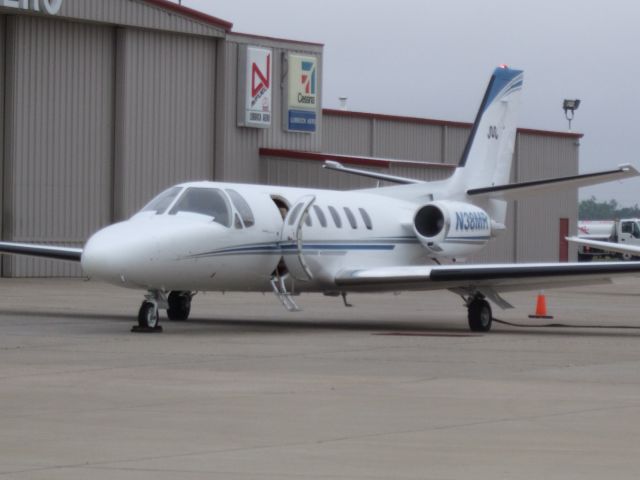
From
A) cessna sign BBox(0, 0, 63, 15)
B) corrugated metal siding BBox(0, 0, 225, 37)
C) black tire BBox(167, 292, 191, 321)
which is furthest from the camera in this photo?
corrugated metal siding BBox(0, 0, 225, 37)

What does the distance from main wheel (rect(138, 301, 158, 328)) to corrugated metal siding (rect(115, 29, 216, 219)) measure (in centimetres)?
2118

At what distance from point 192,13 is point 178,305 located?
20530 millimetres

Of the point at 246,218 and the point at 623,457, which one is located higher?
the point at 246,218

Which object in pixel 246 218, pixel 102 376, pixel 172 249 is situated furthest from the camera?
pixel 246 218

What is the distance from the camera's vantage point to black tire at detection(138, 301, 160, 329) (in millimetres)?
18453

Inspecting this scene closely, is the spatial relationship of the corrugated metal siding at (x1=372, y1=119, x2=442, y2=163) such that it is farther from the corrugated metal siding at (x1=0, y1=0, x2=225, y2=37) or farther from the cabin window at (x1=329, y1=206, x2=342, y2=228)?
the cabin window at (x1=329, y1=206, x2=342, y2=228)

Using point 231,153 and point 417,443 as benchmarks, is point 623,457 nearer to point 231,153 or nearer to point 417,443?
point 417,443

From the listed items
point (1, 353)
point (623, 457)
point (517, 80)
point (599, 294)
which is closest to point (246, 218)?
point (1, 353)

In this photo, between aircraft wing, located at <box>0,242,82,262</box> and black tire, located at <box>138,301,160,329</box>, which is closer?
black tire, located at <box>138,301,160,329</box>

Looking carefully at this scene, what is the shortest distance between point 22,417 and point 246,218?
9.85 m

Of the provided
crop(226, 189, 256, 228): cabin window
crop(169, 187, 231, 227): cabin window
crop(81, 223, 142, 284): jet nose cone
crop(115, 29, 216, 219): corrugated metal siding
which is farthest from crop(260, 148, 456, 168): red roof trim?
crop(81, 223, 142, 284): jet nose cone

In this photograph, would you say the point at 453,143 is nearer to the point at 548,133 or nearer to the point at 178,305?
the point at 548,133

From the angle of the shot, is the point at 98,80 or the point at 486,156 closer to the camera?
the point at 486,156

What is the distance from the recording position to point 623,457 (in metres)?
8.49
